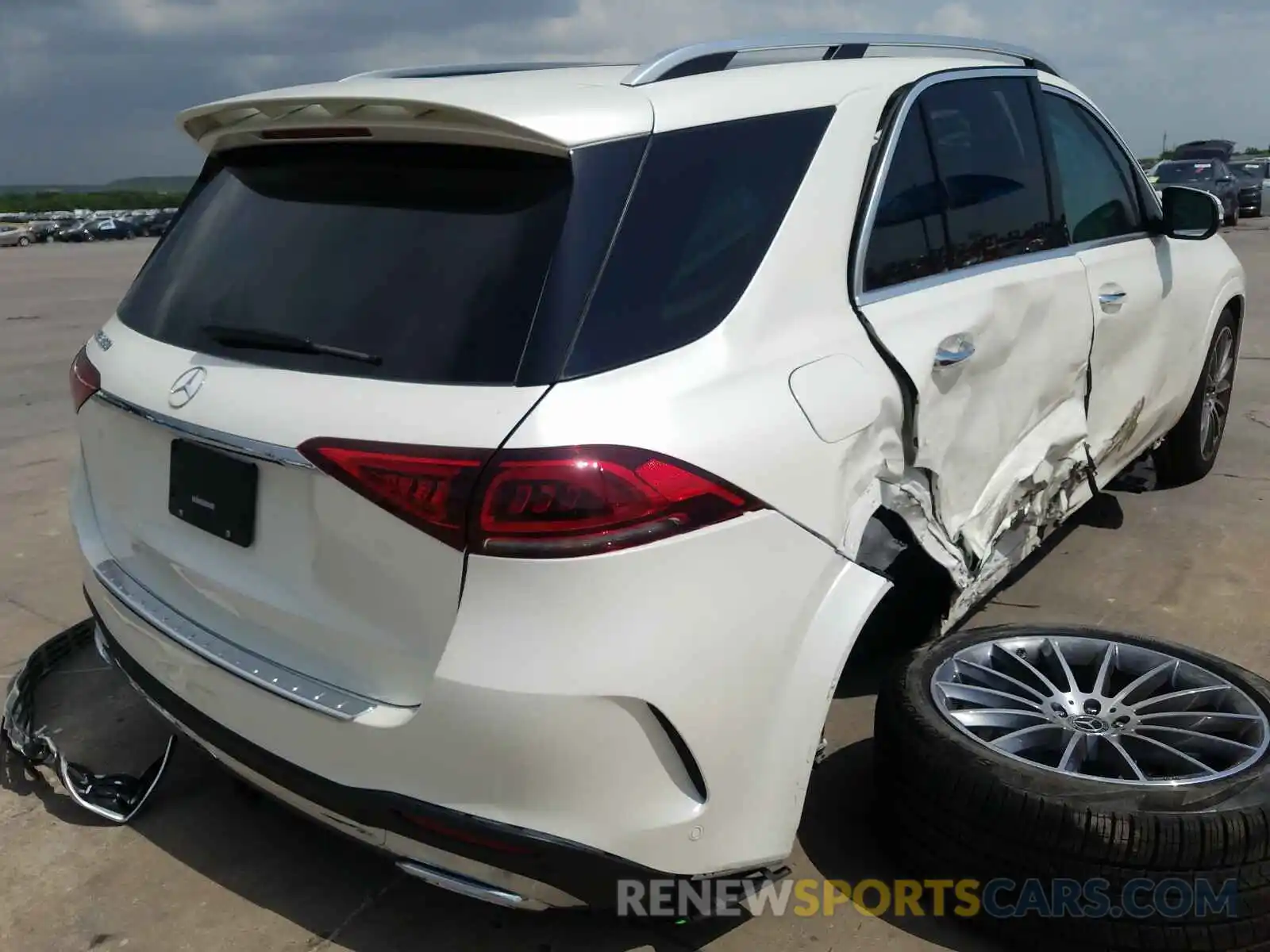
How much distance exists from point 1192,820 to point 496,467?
151 centimetres

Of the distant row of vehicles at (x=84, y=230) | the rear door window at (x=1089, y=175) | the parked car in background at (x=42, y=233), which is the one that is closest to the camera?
the rear door window at (x=1089, y=175)

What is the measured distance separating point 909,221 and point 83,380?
203cm

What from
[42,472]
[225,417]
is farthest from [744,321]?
[42,472]

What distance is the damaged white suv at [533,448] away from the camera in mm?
1894

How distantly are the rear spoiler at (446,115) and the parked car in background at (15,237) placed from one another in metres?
48.4

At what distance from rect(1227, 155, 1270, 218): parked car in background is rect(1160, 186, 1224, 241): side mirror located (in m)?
26.0

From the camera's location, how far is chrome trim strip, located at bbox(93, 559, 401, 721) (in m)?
2.06

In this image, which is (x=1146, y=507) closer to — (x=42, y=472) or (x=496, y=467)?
(x=496, y=467)

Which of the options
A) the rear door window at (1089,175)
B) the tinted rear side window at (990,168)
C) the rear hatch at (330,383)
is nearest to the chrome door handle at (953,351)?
the tinted rear side window at (990,168)

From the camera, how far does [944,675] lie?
2781 millimetres

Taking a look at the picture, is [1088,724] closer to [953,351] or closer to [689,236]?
[953,351]

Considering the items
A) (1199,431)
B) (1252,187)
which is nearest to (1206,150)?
(1252,187)

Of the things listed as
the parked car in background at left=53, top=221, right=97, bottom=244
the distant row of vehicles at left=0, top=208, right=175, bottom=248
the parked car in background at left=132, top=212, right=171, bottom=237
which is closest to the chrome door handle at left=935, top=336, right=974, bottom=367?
the distant row of vehicles at left=0, top=208, right=175, bottom=248

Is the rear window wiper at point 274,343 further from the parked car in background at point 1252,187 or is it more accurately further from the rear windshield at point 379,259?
the parked car in background at point 1252,187
